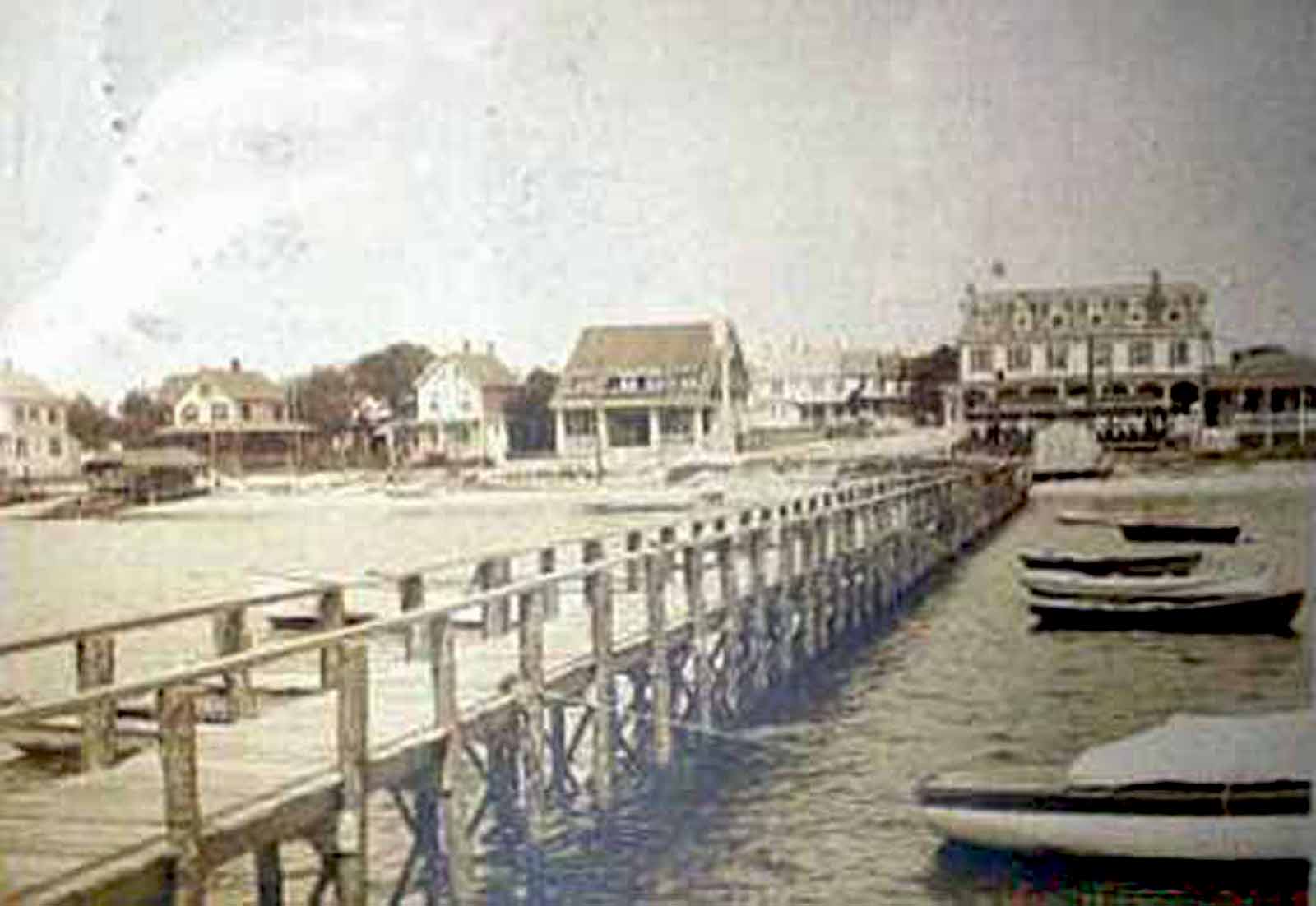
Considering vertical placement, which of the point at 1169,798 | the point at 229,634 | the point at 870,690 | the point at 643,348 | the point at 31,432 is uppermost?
the point at 643,348

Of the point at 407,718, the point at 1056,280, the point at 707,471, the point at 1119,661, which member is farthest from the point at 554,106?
the point at 1119,661

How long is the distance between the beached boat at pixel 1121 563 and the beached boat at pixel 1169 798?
27 cm

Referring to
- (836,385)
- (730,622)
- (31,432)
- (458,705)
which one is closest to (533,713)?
(458,705)

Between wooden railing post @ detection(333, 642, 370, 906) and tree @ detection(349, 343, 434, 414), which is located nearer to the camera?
wooden railing post @ detection(333, 642, 370, 906)

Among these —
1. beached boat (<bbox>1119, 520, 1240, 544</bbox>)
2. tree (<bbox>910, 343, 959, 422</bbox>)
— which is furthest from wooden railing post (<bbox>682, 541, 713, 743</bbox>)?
beached boat (<bbox>1119, 520, 1240, 544</bbox>)

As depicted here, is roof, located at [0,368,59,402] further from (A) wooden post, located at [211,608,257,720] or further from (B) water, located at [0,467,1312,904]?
(A) wooden post, located at [211,608,257,720]

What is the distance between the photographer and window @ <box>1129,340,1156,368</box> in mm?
2561

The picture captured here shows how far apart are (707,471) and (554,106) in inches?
26.9

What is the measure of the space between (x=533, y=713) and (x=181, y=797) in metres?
0.96

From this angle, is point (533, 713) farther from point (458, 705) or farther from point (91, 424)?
point (91, 424)

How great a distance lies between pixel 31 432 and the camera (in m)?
3.03

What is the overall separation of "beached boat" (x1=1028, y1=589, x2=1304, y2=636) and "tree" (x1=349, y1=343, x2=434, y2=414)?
1109 mm

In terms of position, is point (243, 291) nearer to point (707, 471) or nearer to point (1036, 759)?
point (707, 471)

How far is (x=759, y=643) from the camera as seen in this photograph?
11.3 ft
